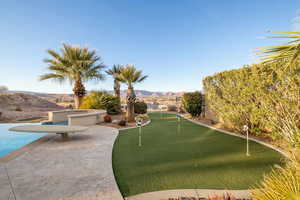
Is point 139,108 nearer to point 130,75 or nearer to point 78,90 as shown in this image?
point 130,75

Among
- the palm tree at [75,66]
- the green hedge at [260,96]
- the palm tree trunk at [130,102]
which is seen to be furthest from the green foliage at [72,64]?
the green hedge at [260,96]

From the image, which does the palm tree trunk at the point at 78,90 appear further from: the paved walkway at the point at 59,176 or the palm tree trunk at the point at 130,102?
the paved walkway at the point at 59,176

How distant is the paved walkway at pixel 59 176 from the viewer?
8.29ft

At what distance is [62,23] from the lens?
1218 centimetres

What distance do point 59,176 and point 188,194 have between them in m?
3.06

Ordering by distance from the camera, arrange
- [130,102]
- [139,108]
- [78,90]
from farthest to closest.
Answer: [139,108], [78,90], [130,102]

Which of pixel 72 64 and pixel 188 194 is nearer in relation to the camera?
pixel 188 194

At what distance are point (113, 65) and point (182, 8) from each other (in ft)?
36.7

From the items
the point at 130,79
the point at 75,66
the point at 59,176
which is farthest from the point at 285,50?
the point at 75,66

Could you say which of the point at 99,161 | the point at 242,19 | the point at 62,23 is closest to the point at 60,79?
the point at 62,23

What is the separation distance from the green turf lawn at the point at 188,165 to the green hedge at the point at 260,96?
1235 millimetres

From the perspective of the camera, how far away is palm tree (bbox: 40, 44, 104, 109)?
12.5 m

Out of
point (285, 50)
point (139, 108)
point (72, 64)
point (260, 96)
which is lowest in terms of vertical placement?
point (139, 108)

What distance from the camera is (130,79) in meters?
11.0
